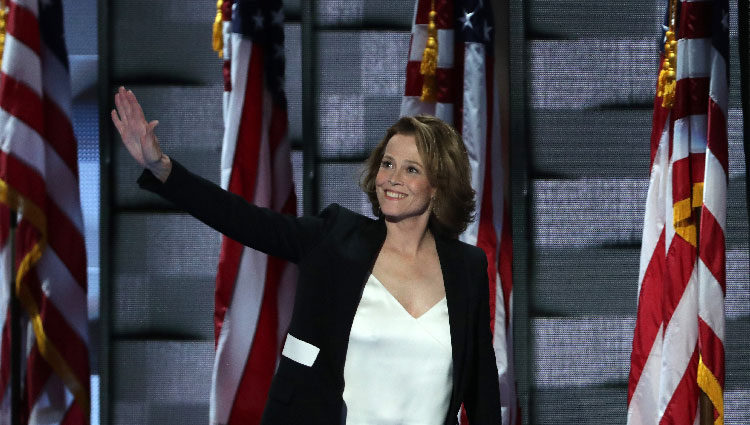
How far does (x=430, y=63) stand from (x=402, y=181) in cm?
130

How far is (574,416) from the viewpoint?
3904 mm

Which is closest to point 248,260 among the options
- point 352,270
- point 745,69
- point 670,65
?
point 352,270

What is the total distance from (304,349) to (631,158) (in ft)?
7.85

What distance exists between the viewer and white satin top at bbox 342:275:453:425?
2.05 metres

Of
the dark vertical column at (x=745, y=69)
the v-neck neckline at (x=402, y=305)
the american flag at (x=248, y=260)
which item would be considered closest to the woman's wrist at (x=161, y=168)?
the v-neck neckline at (x=402, y=305)

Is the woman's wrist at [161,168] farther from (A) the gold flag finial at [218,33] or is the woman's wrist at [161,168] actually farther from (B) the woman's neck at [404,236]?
(A) the gold flag finial at [218,33]

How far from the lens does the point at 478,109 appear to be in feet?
11.3

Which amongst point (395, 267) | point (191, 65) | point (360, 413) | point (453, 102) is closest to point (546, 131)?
point (453, 102)

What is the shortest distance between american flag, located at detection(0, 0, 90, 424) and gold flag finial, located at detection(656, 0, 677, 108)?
7.80ft

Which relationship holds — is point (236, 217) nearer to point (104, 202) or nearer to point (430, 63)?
point (430, 63)

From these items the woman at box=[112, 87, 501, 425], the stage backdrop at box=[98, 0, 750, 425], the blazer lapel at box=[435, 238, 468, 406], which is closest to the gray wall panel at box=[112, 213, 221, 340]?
the stage backdrop at box=[98, 0, 750, 425]

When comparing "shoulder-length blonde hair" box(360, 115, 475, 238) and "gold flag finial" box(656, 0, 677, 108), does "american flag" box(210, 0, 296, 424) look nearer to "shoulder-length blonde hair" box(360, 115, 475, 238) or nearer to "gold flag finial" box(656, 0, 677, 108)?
"shoulder-length blonde hair" box(360, 115, 475, 238)

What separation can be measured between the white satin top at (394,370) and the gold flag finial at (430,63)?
1.49 meters

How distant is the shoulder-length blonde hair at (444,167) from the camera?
2174 millimetres
